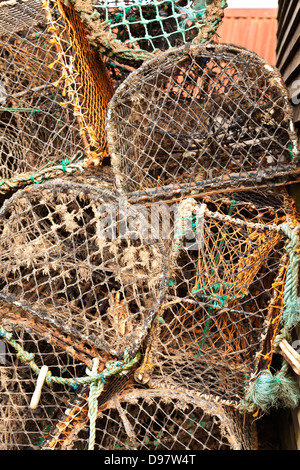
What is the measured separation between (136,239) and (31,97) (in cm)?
103

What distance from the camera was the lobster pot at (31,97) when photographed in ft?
7.44

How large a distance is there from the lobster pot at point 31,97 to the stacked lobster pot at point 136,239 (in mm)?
13

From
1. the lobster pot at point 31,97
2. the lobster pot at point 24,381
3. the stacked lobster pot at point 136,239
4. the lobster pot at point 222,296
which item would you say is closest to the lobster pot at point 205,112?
the stacked lobster pot at point 136,239

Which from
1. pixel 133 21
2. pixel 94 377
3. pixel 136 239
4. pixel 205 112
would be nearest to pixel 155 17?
pixel 133 21

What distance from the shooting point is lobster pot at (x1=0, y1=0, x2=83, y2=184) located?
2.27m

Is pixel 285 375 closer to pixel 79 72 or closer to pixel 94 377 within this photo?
pixel 94 377

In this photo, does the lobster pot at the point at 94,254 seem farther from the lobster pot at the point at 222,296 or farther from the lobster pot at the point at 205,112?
the lobster pot at the point at 205,112

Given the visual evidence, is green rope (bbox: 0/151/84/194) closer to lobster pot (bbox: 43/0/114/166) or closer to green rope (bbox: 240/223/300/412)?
lobster pot (bbox: 43/0/114/166)

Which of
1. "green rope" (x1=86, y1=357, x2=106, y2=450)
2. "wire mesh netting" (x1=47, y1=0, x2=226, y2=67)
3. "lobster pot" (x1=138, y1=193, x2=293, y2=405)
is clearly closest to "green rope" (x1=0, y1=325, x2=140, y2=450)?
"green rope" (x1=86, y1=357, x2=106, y2=450)

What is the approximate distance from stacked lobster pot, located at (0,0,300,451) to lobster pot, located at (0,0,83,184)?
1 centimetres
